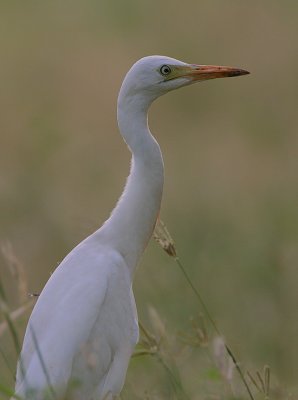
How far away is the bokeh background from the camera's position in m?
7.28

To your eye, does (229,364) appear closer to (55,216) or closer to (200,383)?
(200,383)

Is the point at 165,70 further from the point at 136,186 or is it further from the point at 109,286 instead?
the point at 109,286

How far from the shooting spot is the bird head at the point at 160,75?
5066 millimetres

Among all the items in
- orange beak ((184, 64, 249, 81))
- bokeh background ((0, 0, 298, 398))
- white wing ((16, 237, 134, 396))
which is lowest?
bokeh background ((0, 0, 298, 398))

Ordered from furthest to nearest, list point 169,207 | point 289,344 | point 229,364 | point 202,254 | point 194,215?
point 169,207
point 194,215
point 202,254
point 289,344
point 229,364

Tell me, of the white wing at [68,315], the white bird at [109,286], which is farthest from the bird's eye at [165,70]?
the white wing at [68,315]

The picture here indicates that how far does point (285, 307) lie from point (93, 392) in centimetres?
226

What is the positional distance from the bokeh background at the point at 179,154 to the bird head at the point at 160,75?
684 mm

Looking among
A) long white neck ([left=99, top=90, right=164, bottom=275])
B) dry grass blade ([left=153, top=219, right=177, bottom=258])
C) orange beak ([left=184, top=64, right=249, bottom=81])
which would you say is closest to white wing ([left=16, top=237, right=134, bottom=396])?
long white neck ([left=99, top=90, right=164, bottom=275])

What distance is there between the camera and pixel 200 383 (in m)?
5.03

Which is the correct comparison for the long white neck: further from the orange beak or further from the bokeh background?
the bokeh background

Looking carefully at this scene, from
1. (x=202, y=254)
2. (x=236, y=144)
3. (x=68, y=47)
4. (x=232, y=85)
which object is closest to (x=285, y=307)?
(x=202, y=254)

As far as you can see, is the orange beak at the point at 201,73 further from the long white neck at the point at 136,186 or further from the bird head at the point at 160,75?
the long white neck at the point at 136,186

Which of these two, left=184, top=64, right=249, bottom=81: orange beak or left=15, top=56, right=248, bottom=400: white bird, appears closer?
left=15, top=56, right=248, bottom=400: white bird
